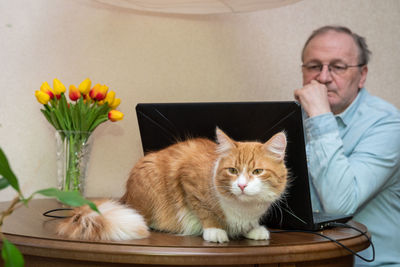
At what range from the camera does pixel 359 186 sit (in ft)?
4.50

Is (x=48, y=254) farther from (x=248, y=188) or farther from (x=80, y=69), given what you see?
(x=80, y=69)

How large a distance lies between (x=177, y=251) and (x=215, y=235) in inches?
5.2

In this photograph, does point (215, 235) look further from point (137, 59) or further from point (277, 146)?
point (137, 59)

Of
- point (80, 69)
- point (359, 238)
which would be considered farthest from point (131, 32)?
point (359, 238)

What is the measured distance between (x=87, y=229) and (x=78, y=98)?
77 centimetres

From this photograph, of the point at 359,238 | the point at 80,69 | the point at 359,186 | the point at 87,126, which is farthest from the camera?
the point at 80,69

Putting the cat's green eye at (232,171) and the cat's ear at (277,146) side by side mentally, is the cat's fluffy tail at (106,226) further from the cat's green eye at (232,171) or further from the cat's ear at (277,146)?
the cat's ear at (277,146)

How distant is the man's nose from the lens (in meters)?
1.67

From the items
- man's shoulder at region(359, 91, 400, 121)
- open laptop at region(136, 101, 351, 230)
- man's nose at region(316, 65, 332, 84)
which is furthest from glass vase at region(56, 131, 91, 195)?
man's shoulder at region(359, 91, 400, 121)

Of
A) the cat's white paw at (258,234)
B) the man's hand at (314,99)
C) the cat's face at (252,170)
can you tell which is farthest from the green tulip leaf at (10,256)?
the man's hand at (314,99)

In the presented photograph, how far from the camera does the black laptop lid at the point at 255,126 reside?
0.98 meters

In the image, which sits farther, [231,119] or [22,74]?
[22,74]

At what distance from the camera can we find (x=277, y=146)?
908 mm

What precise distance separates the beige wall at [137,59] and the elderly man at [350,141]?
416mm
